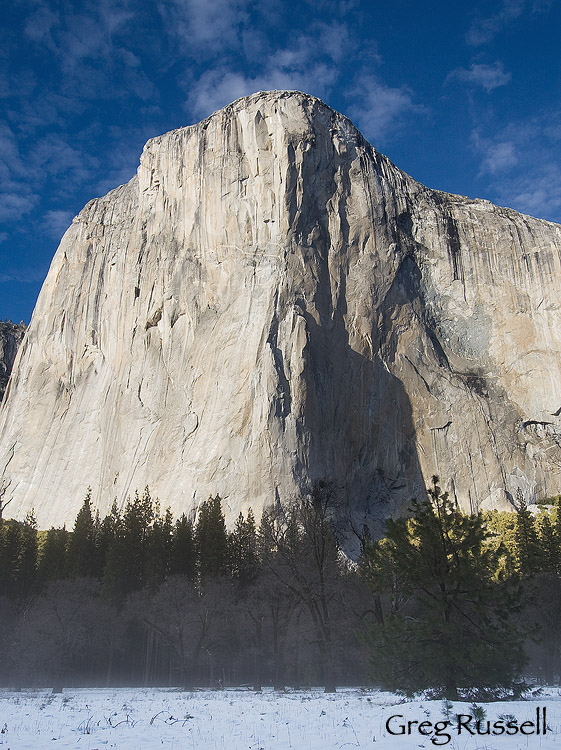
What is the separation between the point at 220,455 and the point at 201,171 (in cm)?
3139

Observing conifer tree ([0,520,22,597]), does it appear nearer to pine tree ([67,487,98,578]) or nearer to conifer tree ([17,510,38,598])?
conifer tree ([17,510,38,598])

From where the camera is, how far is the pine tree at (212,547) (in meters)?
34.3

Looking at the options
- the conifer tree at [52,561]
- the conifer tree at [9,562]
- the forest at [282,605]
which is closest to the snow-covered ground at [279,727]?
the forest at [282,605]

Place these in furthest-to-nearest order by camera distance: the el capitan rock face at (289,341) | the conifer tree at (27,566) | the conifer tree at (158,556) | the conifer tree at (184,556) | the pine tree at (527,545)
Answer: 1. the el capitan rock face at (289,341)
2. the conifer tree at (27,566)
3. the conifer tree at (184,556)
4. the conifer tree at (158,556)
5. the pine tree at (527,545)

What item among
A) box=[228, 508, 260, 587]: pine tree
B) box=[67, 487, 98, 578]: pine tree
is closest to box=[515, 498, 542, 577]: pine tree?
box=[228, 508, 260, 587]: pine tree

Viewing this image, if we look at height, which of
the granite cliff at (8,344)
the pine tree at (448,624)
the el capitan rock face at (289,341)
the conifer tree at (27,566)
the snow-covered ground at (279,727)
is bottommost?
the snow-covered ground at (279,727)

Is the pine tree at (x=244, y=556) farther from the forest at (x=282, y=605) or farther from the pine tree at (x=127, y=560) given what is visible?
the pine tree at (x=127, y=560)

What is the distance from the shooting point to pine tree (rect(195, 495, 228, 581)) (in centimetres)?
3431

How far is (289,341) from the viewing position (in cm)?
5344

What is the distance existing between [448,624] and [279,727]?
4.30 metres

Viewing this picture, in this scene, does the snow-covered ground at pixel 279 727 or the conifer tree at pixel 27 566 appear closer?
the snow-covered ground at pixel 279 727

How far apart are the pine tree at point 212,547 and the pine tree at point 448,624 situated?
2013cm

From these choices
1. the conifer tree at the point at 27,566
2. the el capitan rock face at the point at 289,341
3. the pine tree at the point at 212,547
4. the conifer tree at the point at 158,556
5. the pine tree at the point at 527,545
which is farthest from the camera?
the el capitan rock face at the point at 289,341

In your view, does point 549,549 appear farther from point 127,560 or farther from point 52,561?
point 52,561
